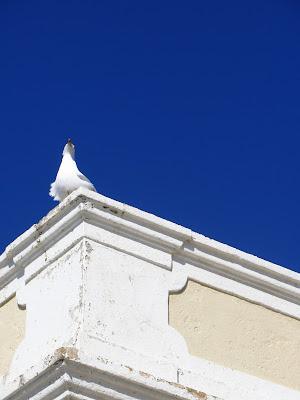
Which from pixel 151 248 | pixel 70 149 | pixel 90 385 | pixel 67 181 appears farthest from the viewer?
pixel 70 149

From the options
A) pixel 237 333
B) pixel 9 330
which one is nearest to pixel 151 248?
pixel 237 333

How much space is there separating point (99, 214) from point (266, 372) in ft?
4.98

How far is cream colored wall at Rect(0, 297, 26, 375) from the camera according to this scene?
320 inches

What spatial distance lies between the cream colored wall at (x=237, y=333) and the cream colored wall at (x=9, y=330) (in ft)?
3.20

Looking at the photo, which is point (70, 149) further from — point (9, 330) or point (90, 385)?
point (90, 385)

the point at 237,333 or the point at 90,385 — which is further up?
the point at 237,333

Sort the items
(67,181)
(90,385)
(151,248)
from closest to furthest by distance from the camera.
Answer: (90,385)
(151,248)
(67,181)

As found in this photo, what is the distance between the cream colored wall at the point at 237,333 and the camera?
26.6 feet

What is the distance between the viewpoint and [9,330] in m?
8.27

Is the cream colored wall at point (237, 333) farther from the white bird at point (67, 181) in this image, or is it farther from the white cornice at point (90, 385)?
the white bird at point (67, 181)

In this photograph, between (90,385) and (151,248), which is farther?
(151,248)

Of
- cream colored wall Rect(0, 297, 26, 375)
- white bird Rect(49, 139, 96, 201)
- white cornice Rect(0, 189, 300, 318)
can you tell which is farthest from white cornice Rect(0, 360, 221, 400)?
white bird Rect(49, 139, 96, 201)

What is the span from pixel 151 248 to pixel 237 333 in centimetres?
80

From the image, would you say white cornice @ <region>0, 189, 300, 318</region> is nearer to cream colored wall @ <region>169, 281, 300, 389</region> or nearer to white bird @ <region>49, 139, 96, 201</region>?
cream colored wall @ <region>169, 281, 300, 389</region>
